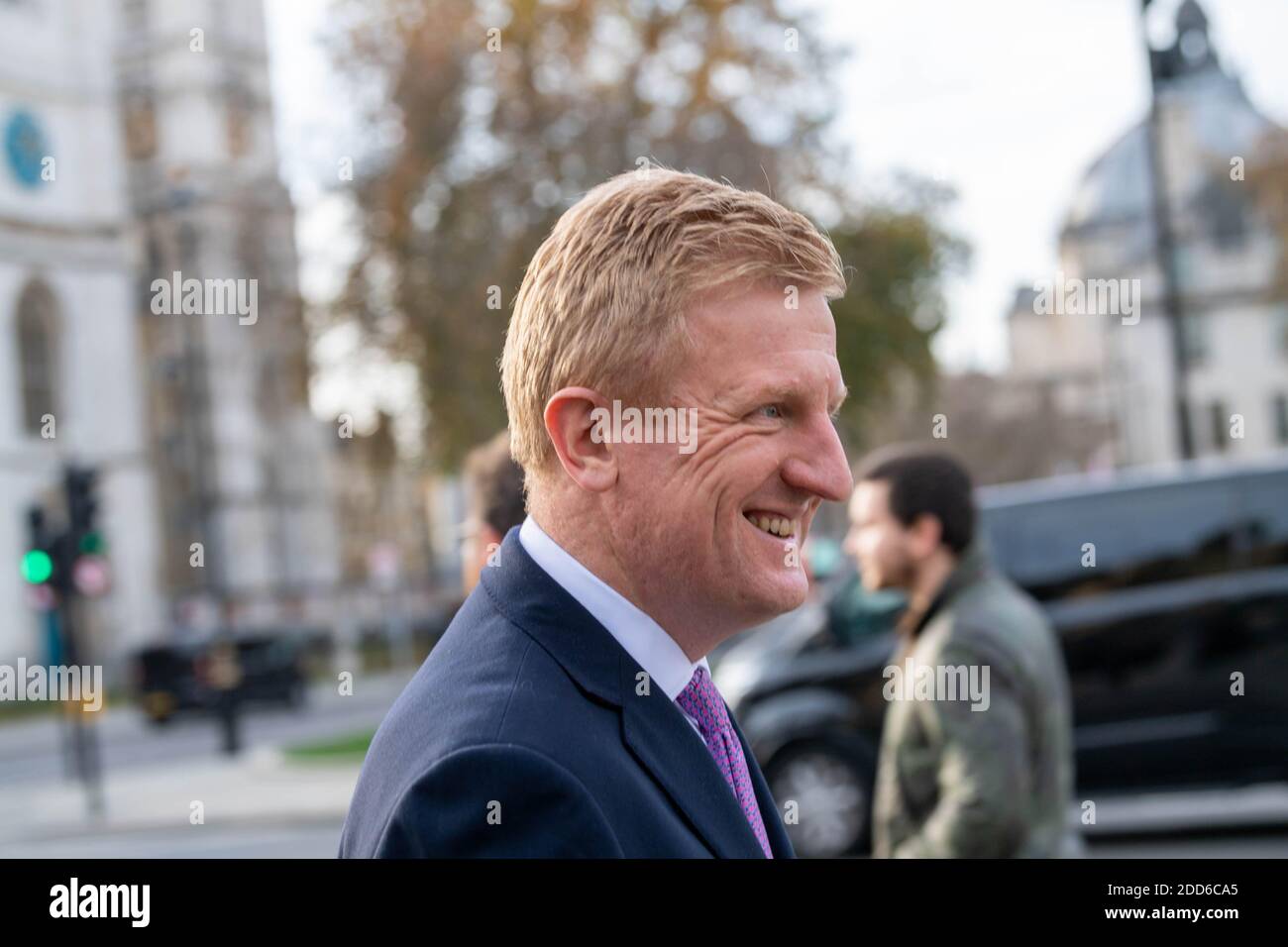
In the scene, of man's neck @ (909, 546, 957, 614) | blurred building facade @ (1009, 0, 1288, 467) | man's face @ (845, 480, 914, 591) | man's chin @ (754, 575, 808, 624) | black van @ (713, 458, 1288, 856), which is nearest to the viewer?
man's chin @ (754, 575, 808, 624)

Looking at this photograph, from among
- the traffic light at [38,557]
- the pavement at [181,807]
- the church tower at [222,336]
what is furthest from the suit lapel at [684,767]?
Result: the church tower at [222,336]

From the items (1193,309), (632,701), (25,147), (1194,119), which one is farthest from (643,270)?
(25,147)

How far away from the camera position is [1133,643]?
8938mm

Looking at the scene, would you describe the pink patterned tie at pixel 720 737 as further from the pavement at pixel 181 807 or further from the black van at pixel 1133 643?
the pavement at pixel 181 807

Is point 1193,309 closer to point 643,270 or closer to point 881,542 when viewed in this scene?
point 881,542

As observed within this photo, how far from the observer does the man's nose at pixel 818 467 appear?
163cm

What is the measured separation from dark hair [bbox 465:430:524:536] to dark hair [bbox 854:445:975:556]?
0.83 meters

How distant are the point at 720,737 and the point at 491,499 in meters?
2.04

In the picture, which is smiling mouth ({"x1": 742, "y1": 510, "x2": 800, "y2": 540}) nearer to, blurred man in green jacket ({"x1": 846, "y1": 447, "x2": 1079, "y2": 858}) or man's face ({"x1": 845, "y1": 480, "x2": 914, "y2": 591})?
blurred man in green jacket ({"x1": 846, "y1": 447, "x2": 1079, "y2": 858})

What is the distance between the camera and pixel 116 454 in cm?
3934

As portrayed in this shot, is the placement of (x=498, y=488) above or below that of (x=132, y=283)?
below

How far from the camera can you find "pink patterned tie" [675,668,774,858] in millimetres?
1701

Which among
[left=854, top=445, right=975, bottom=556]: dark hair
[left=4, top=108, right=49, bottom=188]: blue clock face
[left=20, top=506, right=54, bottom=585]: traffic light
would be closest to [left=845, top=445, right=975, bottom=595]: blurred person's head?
[left=854, top=445, right=975, bottom=556]: dark hair
